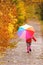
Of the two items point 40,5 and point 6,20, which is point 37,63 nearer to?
point 6,20

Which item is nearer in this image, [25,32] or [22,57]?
[22,57]

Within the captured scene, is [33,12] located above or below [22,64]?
above

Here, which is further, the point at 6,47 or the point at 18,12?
the point at 18,12

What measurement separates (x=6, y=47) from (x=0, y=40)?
1.55ft

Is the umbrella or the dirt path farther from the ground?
the umbrella

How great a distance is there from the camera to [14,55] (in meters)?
14.5

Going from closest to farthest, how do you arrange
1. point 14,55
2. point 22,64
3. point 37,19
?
point 22,64, point 14,55, point 37,19

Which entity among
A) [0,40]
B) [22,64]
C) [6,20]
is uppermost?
[6,20]

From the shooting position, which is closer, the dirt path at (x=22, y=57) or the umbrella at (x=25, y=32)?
the dirt path at (x=22, y=57)

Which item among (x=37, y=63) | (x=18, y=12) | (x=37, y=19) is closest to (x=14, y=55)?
(x=37, y=63)

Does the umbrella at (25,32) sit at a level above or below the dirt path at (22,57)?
above

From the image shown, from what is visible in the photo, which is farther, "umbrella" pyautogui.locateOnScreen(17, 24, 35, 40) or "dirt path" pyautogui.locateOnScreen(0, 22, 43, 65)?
"umbrella" pyautogui.locateOnScreen(17, 24, 35, 40)

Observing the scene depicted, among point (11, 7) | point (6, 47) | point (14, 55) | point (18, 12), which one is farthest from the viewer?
point (18, 12)

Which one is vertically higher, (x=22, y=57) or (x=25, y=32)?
(x=25, y=32)
